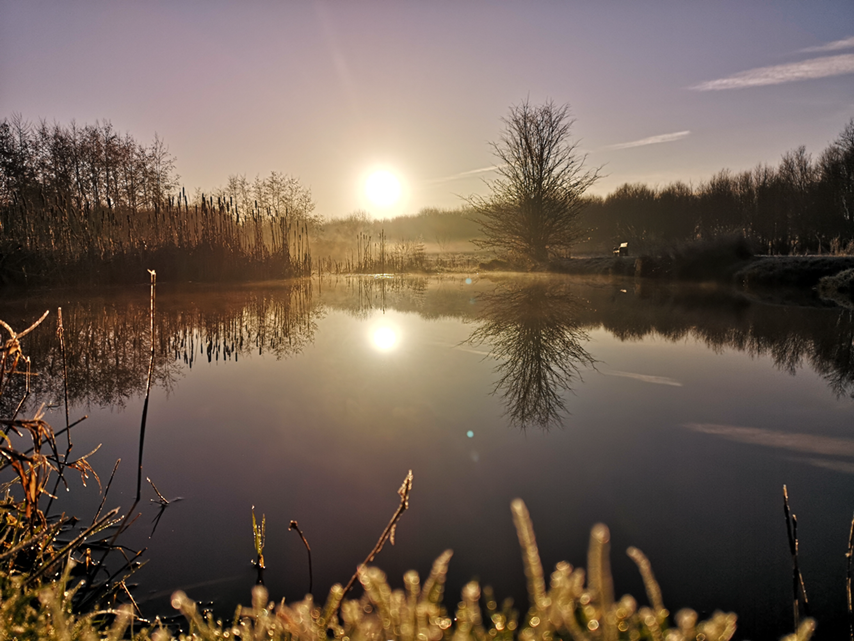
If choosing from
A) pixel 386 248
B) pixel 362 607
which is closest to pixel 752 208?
pixel 386 248

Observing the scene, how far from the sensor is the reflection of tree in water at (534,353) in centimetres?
272

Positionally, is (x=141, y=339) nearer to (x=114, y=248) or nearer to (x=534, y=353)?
(x=534, y=353)

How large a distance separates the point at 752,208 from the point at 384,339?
3442 centimetres

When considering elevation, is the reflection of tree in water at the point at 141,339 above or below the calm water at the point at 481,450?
above

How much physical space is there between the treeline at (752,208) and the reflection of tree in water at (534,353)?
56.7 ft

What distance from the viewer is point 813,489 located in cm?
181

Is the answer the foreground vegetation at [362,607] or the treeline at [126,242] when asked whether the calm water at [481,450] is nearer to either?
the foreground vegetation at [362,607]

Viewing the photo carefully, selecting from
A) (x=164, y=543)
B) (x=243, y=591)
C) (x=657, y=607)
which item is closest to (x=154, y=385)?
(x=164, y=543)

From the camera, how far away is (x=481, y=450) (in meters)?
2.15

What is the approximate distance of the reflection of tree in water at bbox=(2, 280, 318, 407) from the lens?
3.01 meters

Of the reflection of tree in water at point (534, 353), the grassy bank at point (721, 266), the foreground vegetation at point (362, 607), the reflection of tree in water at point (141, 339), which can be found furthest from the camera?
the grassy bank at point (721, 266)

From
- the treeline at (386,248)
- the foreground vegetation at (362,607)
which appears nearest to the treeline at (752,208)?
the treeline at (386,248)

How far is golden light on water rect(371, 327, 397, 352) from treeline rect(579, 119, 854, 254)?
18.7m

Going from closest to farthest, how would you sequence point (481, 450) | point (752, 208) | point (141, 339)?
point (481, 450) < point (141, 339) < point (752, 208)
